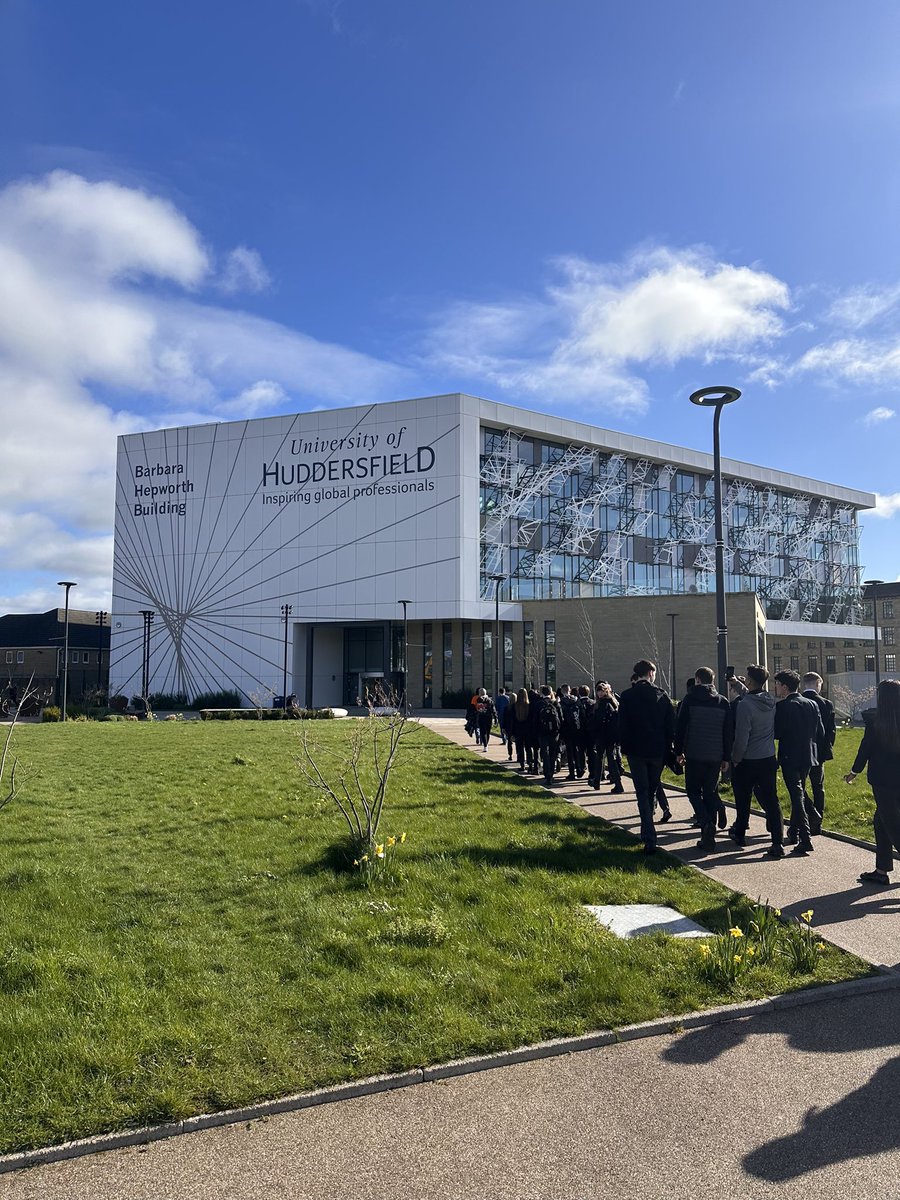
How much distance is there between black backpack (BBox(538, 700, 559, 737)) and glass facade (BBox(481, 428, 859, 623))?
43.1 meters

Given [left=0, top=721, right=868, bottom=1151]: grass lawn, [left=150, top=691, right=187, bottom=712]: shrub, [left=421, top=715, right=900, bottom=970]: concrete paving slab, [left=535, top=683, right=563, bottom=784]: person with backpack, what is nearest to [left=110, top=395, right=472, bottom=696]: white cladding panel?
[left=150, top=691, right=187, bottom=712]: shrub

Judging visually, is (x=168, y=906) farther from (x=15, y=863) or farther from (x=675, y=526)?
(x=675, y=526)

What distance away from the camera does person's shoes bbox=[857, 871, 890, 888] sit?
7.59 metres

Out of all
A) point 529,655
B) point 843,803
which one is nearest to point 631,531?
point 529,655

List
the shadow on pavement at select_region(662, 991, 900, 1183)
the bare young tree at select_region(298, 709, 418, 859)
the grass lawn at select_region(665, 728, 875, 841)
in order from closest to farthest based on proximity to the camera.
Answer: the shadow on pavement at select_region(662, 991, 900, 1183) < the bare young tree at select_region(298, 709, 418, 859) < the grass lawn at select_region(665, 728, 875, 841)

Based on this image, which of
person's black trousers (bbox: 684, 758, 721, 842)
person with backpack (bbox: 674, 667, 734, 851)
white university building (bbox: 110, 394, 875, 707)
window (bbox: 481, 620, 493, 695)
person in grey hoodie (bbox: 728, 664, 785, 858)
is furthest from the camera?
window (bbox: 481, 620, 493, 695)

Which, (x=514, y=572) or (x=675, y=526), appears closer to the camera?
(x=514, y=572)

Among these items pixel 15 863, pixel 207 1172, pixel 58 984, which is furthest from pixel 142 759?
pixel 207 1172

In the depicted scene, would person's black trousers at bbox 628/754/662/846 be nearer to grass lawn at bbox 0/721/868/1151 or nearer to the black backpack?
grass lawn at bbox 0/721/868/1151

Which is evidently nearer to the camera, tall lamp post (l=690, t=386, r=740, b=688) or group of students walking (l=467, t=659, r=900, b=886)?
group of students walking (l=467, t=659, r=900, b=886)

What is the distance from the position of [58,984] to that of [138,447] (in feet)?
225

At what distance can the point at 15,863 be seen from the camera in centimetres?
792

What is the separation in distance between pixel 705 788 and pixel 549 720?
6.13 meters

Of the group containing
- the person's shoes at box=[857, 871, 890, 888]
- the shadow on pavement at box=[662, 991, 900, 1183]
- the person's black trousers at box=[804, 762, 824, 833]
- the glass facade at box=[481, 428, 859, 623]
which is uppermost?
the glass facade at box=[481, 428, 859, 623]
